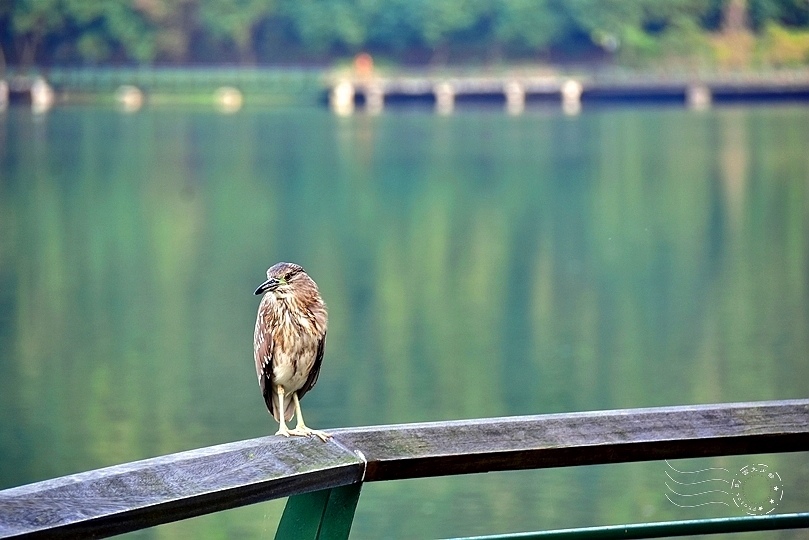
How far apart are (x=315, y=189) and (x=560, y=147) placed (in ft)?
40.4

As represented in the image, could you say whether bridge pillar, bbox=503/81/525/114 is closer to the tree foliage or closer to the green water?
the tree foliage

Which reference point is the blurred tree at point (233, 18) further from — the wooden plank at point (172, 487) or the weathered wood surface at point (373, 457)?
the wooden plank at point (172, 487)

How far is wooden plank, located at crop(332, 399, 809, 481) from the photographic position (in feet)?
5.25

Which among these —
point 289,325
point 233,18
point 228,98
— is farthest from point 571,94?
point 289,325

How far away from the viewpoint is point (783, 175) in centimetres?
2911

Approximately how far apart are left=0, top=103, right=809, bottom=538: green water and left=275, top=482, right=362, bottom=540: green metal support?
4.63 m

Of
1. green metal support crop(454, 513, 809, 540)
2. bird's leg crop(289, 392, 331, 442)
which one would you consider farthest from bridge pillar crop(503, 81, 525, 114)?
green metal support crop(454, 513, 809, 540)

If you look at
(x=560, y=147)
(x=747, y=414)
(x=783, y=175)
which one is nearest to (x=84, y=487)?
(x=747, y=414)

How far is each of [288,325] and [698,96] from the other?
2280 inches

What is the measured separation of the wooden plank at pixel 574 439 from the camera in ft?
5.25

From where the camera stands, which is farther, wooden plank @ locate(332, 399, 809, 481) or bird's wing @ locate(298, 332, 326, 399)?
bird's wing @ locate(298, 332, 326, 399)

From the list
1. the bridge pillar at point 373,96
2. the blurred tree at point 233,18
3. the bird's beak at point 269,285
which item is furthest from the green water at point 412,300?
the blurred tree at point 233,18

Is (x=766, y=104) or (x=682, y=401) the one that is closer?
(x=682, y=401)

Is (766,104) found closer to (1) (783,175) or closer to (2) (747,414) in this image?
(1) (783,175)
